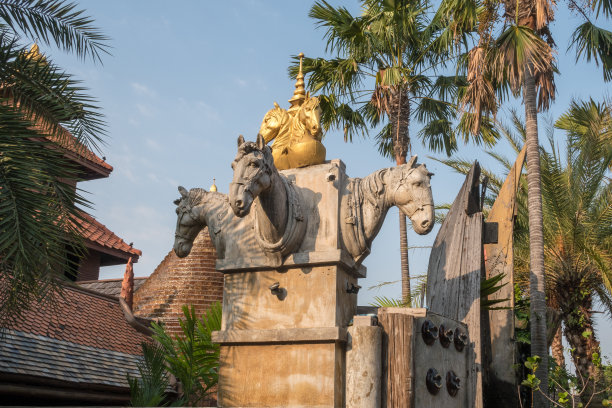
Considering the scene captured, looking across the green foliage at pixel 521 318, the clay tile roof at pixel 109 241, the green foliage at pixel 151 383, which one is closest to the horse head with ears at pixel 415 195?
the green foliage at pixel 151 383

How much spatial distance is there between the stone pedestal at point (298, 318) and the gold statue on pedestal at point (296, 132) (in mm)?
308

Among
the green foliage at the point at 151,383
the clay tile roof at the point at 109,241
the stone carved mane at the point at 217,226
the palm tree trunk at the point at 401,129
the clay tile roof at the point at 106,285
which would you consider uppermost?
the palm tree trunk at the point at 401,129

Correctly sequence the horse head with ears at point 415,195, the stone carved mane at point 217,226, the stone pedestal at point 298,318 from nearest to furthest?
the stone pedestal at point 298,318 → the horse head with ears at point 415,195 → the stone carved mane at point 217,226

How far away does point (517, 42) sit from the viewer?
11.9 meters

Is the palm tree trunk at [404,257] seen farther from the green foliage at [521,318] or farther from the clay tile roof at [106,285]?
the clay tile roof at [106,285]

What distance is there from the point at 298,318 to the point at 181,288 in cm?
810

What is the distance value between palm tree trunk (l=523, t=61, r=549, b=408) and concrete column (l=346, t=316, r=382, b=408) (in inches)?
213

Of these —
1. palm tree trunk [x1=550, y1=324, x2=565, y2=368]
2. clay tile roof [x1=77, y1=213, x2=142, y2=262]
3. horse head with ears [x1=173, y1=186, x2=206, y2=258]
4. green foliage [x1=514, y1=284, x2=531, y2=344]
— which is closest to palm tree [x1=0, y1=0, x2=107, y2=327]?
horse head with ears [x1=173, y1=186, x2=206, y2=258]

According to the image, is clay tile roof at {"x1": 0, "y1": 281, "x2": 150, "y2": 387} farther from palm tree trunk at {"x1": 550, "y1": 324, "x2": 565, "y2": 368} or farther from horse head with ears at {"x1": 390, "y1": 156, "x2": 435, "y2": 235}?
palm tree trunk at {"x1": 550, "y1": 324, "x2": 565, "y2": 368}

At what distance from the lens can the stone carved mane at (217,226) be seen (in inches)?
237

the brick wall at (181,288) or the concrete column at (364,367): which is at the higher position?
the brick wall at (181,288)

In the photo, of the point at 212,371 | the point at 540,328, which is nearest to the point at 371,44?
the point at 540,328

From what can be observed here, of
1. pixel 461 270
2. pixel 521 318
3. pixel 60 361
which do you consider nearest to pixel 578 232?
pixel 521 318

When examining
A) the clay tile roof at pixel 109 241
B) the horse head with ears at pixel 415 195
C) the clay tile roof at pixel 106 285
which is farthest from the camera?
the clay tile roof at pixel 106 285
